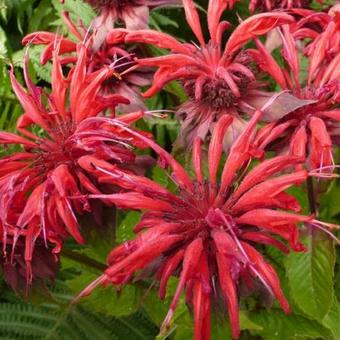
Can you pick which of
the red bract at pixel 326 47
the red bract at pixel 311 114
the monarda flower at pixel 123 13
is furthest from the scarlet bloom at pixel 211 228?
the monarda flower at pixel 123 13

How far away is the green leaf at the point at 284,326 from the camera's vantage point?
0.96 m

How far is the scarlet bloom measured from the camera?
698 mm

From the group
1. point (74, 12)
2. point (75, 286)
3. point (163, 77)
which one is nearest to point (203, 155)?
point (163, 77)

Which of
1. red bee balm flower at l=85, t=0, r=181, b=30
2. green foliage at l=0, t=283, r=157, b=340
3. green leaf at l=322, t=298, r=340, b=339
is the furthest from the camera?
green foliage at l=0, t=283, r=157, b=340

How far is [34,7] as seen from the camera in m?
1.82

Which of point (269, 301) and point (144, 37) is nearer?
point (269, 301)

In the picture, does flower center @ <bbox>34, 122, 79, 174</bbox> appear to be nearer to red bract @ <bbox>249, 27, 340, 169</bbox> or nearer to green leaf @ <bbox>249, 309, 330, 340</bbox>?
red bract @ <bbox>249, 27, 340, 169</bbox>

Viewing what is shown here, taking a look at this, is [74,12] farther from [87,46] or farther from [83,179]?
[83,179]

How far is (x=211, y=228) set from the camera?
75cm

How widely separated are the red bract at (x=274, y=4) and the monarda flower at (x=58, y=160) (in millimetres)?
341

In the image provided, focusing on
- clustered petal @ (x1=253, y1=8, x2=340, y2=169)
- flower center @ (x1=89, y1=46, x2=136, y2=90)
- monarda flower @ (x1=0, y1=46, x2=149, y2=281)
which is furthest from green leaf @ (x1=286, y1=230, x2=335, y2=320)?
flower center @ (x1=89, y1=46, x2=136, y2=90)

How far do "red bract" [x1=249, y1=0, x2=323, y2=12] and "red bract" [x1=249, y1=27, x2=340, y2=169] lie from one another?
0.16m

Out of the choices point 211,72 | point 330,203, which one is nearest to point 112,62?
point 211,72

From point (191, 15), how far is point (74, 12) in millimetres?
545
